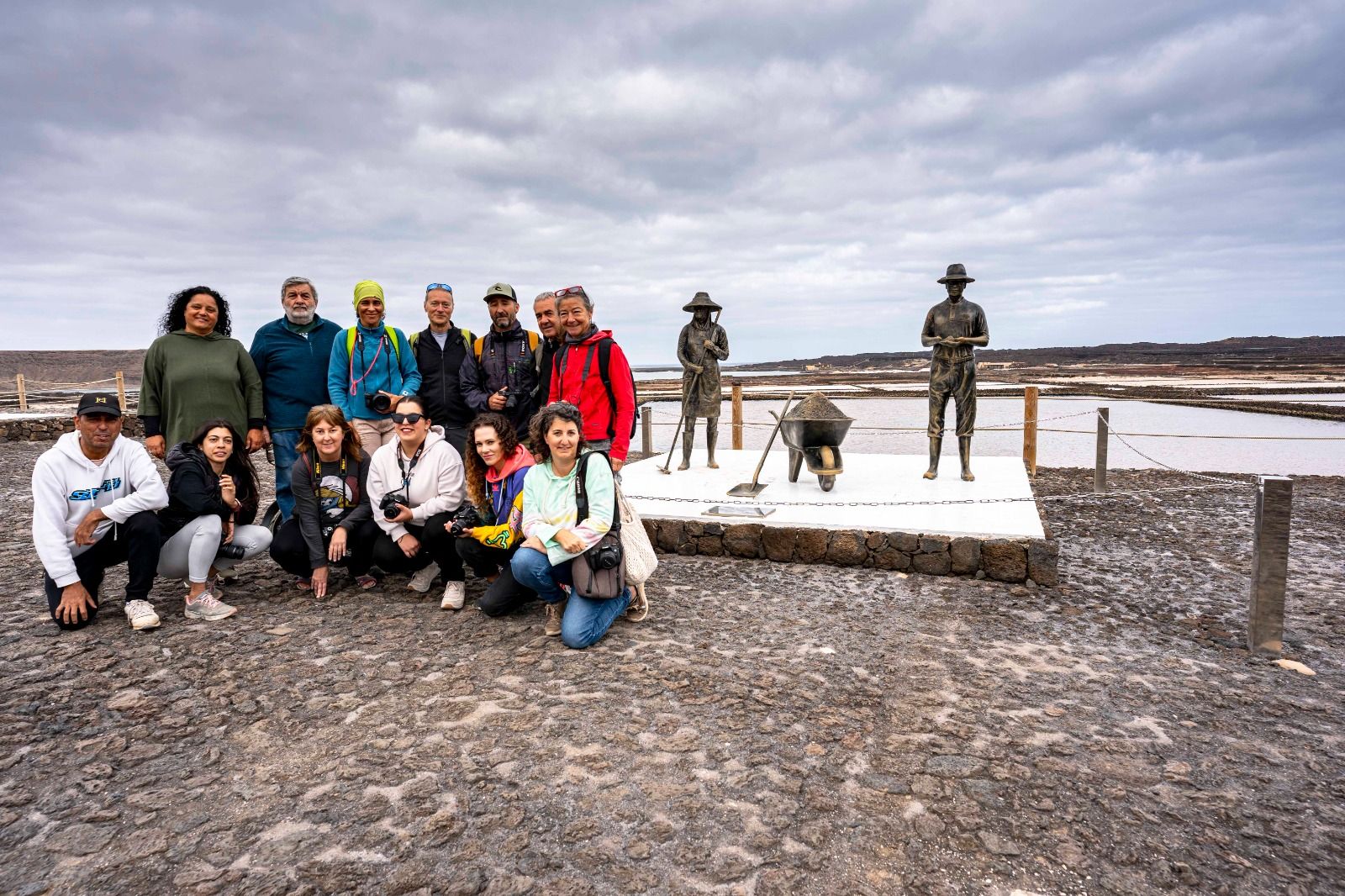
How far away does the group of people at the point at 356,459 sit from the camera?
3.51m

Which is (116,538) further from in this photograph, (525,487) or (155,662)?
(525,487)

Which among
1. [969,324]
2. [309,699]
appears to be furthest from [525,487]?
[969,324]

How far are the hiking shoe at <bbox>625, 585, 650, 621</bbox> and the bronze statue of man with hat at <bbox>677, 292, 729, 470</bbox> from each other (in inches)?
147

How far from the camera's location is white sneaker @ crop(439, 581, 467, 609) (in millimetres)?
→ 4035

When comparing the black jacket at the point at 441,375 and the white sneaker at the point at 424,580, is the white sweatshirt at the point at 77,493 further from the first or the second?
the black jacket at the point at 441,375

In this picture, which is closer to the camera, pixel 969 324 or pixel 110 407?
pixel 110 407

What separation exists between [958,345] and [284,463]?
5.54 metres

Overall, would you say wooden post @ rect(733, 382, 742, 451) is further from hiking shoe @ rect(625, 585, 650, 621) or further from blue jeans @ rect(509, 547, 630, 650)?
blue jeans @ rect(509, 547, 630, 650)

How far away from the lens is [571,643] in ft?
11.3

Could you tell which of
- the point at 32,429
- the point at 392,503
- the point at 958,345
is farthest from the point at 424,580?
the point at 32,429

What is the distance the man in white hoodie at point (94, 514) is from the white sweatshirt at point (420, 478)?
3.34 feet

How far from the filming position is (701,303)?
7.53 metres

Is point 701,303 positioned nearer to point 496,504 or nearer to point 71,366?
point 496,504

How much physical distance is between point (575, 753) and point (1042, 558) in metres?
3.33
